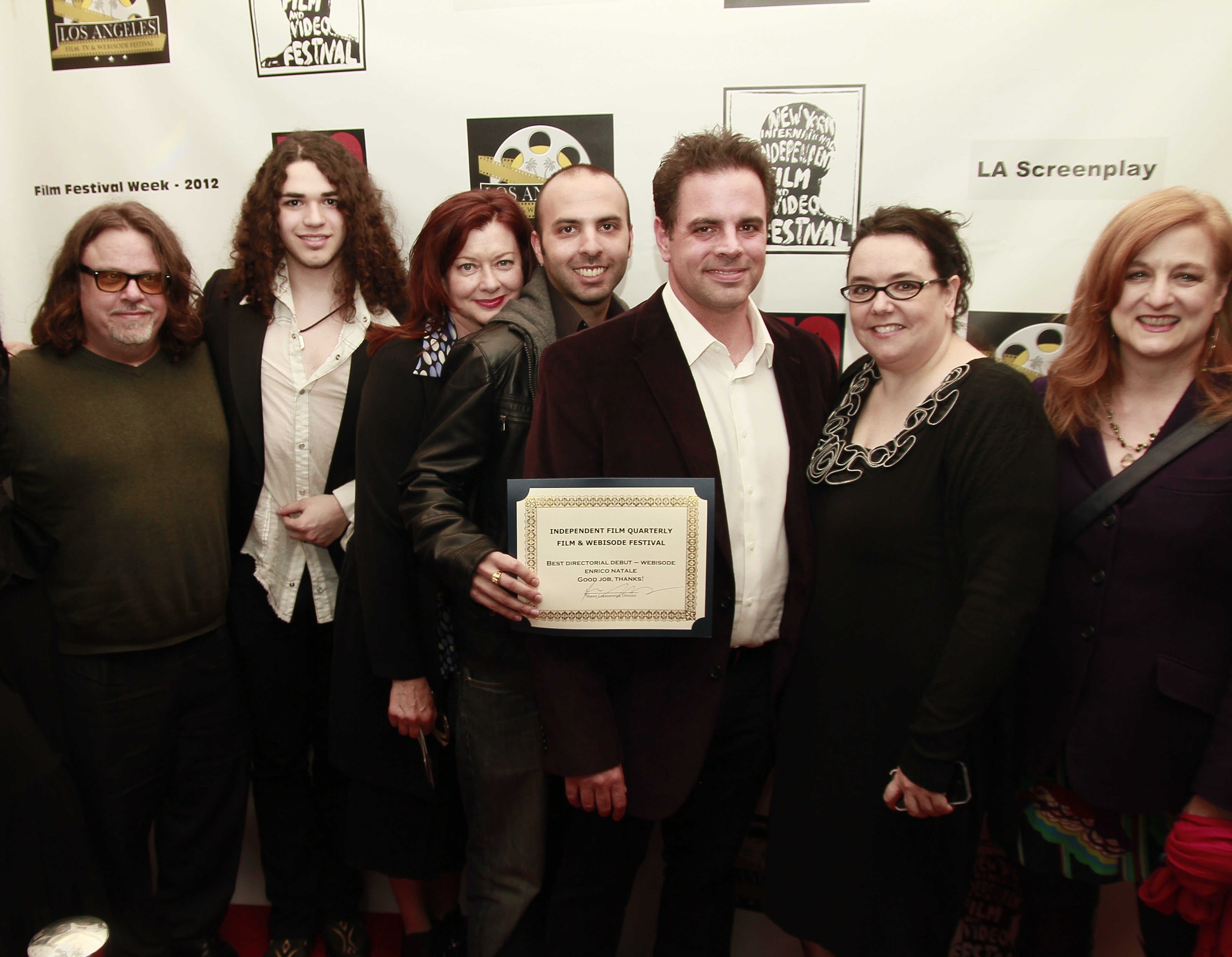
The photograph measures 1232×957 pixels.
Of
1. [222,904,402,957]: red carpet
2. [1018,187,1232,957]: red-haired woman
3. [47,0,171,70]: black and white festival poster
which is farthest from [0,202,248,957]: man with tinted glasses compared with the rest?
[1018,187,1232,957]: red-haired woman

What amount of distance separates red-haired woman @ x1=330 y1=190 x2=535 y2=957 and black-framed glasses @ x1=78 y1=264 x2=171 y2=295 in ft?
1.94

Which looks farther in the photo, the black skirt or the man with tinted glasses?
the black skirt

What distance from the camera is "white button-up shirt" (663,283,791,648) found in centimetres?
166

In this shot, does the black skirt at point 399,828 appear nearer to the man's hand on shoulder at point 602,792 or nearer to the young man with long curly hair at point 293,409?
the young man with long curly hair at point 293,409

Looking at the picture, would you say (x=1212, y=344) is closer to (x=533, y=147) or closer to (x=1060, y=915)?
(x=1060, y=915)

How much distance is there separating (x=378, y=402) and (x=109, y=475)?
73 centimetres

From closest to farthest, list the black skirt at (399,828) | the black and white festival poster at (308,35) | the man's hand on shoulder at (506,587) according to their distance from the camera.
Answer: the man's hand on shoulder at (506,587), the black skirt at (399,828), the black and white festival poster at (308,35)

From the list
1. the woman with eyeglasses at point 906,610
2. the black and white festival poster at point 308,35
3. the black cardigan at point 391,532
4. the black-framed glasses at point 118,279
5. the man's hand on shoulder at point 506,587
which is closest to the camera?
the woman with eyeglasses at point 906,610

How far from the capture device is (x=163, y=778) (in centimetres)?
218

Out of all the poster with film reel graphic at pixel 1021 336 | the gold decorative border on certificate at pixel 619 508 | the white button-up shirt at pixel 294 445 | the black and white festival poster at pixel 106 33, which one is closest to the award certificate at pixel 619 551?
the gold decorative border on certificate at pixel 619 508

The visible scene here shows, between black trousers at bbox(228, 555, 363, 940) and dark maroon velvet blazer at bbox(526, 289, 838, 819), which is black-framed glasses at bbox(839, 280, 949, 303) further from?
black trousers at bbox(228, 555, 363, 940)

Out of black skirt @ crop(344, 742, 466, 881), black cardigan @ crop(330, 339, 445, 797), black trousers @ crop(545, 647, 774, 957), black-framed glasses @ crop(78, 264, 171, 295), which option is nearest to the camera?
black trousers @ crop(545, 647, 774, 957)

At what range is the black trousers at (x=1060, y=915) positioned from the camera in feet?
5.86

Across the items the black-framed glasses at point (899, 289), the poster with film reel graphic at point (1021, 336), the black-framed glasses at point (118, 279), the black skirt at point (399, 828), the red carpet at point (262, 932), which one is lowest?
the red carpet at point (262, 932)
